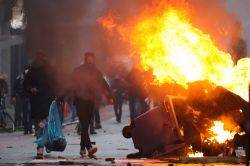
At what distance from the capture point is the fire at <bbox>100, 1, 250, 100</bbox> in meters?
12.4

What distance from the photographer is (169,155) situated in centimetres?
1170

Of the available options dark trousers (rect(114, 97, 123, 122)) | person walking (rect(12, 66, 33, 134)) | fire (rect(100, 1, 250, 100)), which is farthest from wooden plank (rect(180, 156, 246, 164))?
dark trousers (rect(114, 97, 123, 122))

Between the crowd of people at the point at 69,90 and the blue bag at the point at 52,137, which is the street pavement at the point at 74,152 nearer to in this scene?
the blue bag at the point at 52,137

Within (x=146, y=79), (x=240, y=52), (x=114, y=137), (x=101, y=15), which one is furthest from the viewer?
(x=101, y=15)

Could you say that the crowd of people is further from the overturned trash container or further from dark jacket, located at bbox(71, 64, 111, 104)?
the overturned trash container

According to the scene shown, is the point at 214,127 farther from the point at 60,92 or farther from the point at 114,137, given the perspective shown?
the point at 114,137

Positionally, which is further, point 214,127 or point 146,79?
point 146,79

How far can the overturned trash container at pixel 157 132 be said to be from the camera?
11.3m

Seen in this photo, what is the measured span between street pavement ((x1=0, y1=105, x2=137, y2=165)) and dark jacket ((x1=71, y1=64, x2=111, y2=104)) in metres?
1.17

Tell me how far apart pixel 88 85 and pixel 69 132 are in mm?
6792

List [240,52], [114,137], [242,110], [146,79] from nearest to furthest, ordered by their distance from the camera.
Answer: [242,110] < [240,52] < [114,137] < [146,79]

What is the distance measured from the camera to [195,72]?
12.3m

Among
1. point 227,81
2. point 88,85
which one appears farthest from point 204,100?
point 88,85

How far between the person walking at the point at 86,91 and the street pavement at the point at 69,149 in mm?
440
